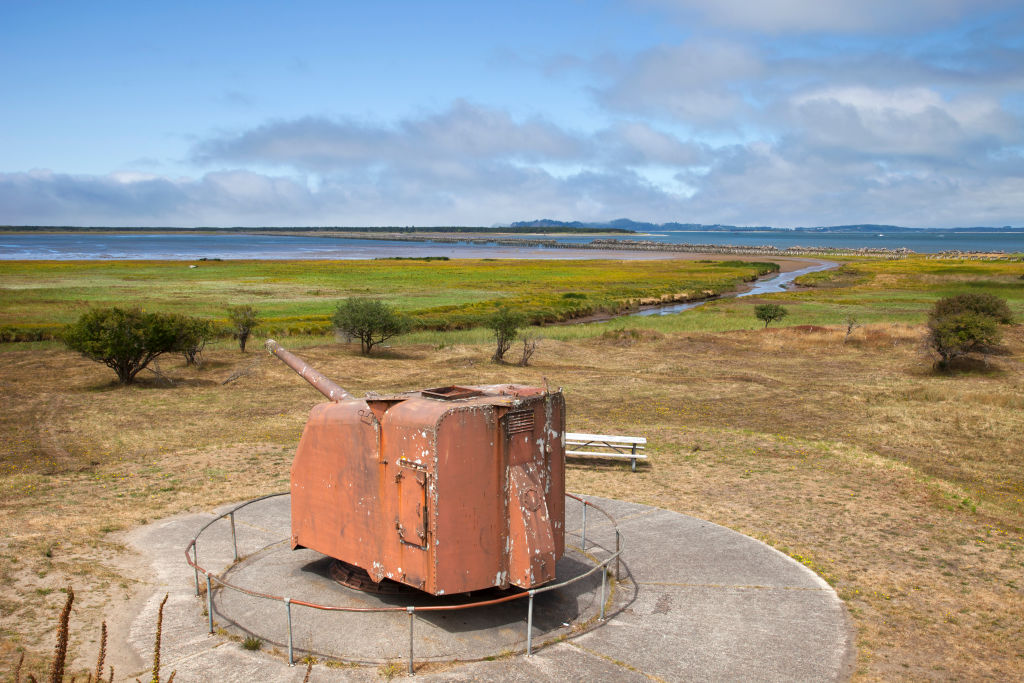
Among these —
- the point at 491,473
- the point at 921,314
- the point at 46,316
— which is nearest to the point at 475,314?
the point at 46,316

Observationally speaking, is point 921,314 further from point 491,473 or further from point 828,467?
point 491,473

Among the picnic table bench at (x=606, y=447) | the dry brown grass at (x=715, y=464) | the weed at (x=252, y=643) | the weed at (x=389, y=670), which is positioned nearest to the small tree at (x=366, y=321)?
the dry brown grass at (x=715, y=464)

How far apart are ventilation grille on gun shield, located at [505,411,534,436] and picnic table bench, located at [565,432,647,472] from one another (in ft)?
26.0

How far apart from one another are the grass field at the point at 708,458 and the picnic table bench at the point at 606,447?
1.26ft

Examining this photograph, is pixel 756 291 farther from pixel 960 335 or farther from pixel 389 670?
pixel 389 670

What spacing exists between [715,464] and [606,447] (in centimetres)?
273

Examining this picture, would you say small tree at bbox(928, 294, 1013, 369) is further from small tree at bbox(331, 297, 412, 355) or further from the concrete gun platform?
small tree at bbox(331, 297, 412, 355)

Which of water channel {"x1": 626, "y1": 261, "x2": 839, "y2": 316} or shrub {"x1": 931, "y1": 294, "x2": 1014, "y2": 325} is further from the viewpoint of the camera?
water channel {"x1": 626, "y1": 261, "x2": 839, "y2": 316}

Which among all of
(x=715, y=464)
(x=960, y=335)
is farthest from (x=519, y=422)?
(x=960, y=335)

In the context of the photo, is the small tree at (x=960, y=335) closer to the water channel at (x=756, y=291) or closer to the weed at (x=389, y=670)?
the weed at (x=389, y=670)

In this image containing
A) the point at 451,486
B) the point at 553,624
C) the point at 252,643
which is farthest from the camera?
the point at 553,624

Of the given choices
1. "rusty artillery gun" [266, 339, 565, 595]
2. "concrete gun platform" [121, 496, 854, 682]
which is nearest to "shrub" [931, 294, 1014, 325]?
"concrete gun platform" [121, 496, 854, 682]

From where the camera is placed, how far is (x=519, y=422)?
326 inches

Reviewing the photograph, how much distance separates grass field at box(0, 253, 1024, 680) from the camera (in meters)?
9.42
